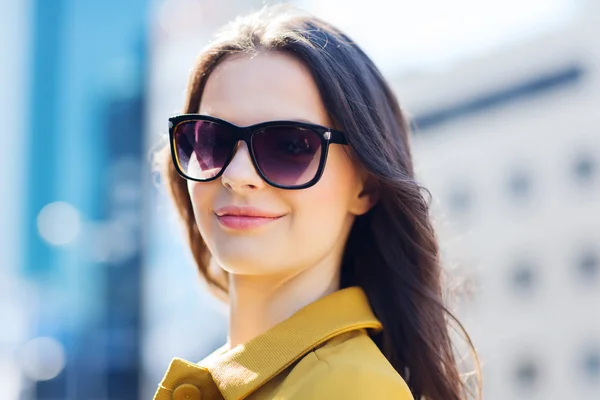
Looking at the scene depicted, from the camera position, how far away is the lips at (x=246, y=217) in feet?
5.54

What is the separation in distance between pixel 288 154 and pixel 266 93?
0.51 feet

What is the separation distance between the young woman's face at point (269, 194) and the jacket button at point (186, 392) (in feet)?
0.88

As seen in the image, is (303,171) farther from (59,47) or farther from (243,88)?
(59,47)

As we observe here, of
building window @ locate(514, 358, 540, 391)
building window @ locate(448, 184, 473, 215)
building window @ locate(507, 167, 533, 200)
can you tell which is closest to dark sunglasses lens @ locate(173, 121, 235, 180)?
building window @ locate(514, 358, 540, 391)

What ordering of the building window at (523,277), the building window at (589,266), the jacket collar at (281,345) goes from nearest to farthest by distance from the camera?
1. the jacket collar at (281,345)
2. the building window at (589,266)
3. the building window at (523,277)

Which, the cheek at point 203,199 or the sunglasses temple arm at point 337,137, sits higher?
the sunglasses temple arm at point 337,137

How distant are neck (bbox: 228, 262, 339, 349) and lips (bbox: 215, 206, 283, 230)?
0.49 feet

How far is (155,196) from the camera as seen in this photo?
28.9 metres

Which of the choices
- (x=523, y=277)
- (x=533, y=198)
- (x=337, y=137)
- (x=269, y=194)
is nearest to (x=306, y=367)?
(x=269, y=194)

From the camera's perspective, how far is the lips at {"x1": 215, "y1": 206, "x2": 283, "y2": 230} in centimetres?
169

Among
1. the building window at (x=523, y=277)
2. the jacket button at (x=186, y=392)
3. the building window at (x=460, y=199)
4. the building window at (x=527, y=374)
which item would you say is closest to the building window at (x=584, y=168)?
the building window at (x=523, y=277)

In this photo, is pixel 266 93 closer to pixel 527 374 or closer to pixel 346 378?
pixel 346 378

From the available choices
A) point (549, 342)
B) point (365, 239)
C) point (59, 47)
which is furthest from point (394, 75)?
point (365, 239)

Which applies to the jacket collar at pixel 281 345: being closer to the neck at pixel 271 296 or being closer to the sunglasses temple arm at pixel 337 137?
the neck at pixel 271 296
